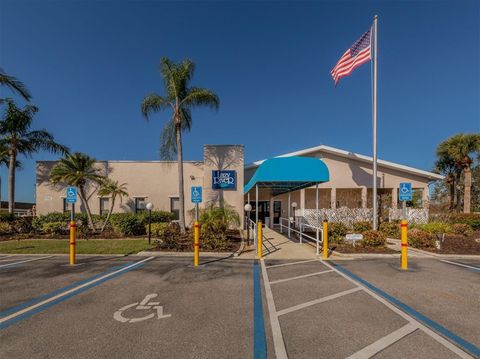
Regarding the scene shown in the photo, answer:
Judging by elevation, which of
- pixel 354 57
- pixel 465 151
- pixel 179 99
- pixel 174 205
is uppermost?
pixel 354 57

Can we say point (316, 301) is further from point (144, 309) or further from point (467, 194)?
point (467, 194)

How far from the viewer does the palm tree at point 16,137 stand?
15.7 meters

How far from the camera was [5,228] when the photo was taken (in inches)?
538

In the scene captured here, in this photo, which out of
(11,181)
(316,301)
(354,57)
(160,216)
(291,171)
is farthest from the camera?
(11,181)

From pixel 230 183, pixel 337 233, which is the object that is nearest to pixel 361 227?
pixel 337 233

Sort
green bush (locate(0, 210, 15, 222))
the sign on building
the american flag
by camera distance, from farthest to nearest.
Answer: the sign on building, green bush (locate(0, 210, 15, 222)), the american flag

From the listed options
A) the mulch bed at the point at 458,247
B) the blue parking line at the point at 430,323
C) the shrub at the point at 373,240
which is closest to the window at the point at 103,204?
the shrub at the point at 373,240

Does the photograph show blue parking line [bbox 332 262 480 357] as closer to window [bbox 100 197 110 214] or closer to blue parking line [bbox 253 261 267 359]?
blue parking line [bbox 253 261 267 359]

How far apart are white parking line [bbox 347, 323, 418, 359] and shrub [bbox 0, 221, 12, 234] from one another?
62.8 feet

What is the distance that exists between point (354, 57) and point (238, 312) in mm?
13923

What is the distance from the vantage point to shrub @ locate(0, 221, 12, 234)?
13583 mm

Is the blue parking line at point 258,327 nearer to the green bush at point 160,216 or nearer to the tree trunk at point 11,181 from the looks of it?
the green bush at point 160,216

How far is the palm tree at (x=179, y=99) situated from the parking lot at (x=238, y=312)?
24.1ft

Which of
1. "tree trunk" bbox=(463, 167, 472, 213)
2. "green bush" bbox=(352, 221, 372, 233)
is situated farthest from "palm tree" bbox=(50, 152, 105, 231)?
"tree trunk" bbox=(463, 167, 472, 213)
